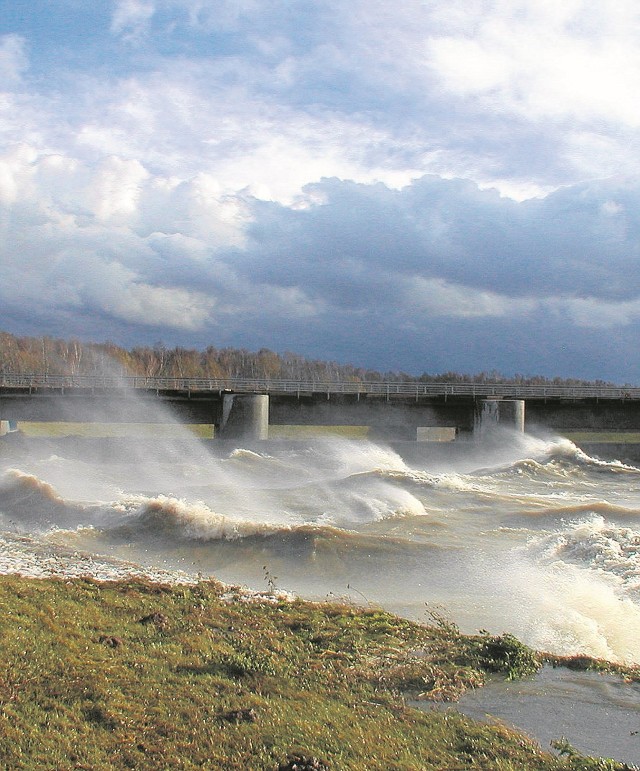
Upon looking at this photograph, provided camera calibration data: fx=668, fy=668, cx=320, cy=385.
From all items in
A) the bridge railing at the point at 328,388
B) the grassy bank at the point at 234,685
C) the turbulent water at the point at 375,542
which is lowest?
the turbulent water at the point at 375,542

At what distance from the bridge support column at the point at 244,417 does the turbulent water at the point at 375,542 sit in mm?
15448

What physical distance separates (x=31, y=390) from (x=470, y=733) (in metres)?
61.7

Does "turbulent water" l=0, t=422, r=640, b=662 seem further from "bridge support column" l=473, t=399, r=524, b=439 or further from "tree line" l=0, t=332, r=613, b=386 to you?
"tree line" l=0, t=332, r=613, b=386

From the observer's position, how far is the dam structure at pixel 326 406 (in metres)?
62.6

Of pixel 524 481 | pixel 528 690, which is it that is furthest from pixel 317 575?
pixel 524 481

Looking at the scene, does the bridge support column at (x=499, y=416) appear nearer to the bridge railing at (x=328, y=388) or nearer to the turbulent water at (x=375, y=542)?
the bridge railing at (x=328, y=388)

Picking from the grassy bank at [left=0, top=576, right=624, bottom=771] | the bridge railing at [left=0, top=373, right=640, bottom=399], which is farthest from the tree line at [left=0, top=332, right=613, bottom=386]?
the grassy bank at [left=0, top=576, right=624, bottom=771]

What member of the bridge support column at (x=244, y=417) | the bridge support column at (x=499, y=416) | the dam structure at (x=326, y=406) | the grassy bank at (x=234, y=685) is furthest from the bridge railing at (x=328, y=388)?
the grassy bank at (x=234, y=685)

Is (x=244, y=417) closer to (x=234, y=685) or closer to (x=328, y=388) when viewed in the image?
(x=328, y=388)

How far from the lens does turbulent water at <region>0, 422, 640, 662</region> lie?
16250 millimetres

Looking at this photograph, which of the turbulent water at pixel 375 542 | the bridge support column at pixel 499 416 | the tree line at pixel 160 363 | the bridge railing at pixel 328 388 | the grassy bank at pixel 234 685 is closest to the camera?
the grassy bank at pixel 234 685

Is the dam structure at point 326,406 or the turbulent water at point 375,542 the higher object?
the dam structure at point 326,406

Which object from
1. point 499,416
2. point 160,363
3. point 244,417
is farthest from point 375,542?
point 160,363

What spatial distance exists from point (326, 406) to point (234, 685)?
58056 mm
